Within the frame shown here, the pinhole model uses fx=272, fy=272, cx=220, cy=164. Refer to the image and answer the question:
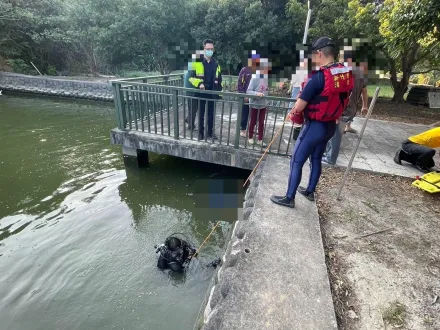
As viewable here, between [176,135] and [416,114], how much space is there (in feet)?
Answer: 33.1

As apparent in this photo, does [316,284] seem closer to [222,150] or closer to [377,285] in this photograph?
[377,285]

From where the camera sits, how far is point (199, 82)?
4582 millimetres

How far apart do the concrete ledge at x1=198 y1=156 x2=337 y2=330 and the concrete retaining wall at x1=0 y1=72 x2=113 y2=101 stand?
1258 cm

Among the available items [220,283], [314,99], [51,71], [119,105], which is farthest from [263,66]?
[51,71]

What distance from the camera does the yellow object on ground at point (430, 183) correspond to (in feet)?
12.0

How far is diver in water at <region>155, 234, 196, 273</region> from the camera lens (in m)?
3.15

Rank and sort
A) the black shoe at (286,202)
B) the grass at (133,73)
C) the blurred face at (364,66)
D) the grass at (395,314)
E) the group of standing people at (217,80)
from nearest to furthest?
the grass at (395,314), the black shoe at (286,202), the blurred face at (364,66), the group of standing people at (217,80), the grass at (133,73)

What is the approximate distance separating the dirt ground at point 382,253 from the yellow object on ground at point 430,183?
84mm

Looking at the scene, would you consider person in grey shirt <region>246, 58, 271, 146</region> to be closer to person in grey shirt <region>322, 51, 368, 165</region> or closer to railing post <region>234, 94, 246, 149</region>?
railing post <region>234, 94, 246, 149</region>

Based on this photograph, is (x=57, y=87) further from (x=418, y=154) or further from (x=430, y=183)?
(x=430, y=183)

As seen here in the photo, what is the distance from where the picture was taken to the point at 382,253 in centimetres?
256

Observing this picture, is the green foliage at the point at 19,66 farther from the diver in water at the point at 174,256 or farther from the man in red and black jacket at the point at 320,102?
the man in red and black jacket at the point at 320,102

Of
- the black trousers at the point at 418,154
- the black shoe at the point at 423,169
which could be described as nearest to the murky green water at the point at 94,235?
the black trousers at the point at 418,154

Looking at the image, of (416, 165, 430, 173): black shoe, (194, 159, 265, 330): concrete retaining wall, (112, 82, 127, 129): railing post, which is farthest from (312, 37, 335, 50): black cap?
(112, 82, 127, 129): railing post
